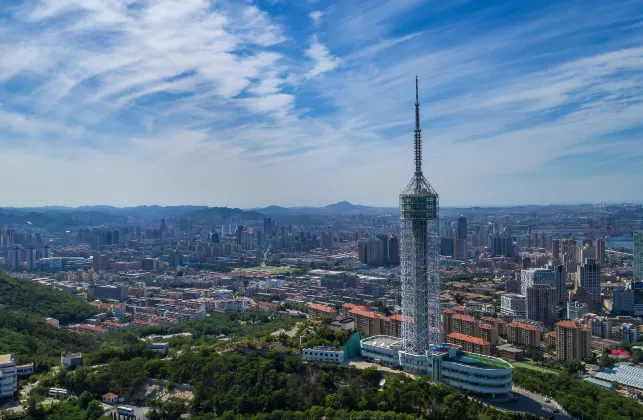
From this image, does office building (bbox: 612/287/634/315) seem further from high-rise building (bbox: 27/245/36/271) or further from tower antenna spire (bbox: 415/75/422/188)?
high-rise building (bbox: 27/245/36/271)

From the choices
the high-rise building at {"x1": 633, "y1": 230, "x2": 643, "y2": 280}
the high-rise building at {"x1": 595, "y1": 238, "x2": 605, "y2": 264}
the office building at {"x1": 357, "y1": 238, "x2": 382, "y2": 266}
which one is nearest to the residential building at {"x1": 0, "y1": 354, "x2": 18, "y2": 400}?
the high-rise building at {"x1": 633, "y1": 230, "x2": 643, "y2": 280}

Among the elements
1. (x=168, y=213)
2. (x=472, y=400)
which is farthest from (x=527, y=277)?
(x=168, y=213)

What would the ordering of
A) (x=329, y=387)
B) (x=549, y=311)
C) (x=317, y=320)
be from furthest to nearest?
(x=549, y=311)
(x=317, y=320)
(x=329, y=387)

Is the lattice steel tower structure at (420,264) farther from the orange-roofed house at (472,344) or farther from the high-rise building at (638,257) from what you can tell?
the high-rise building at (638,257)

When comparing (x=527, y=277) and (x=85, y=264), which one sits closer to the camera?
(x=527, y=277)

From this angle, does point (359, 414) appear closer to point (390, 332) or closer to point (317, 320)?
point (317, 320)

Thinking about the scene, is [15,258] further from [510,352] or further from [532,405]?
[532,405]

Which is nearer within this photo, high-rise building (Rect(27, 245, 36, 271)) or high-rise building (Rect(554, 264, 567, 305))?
high-rise building (Rect(554, 264, 567, 305))
